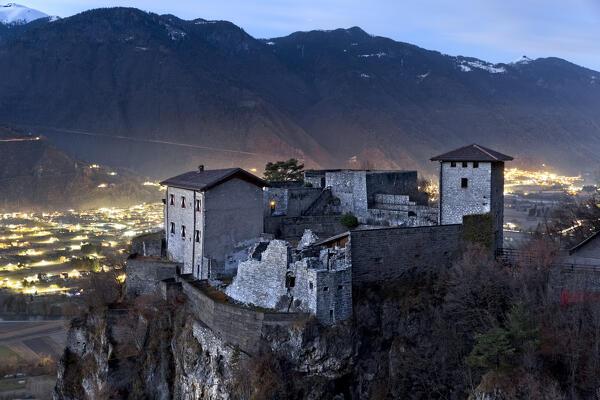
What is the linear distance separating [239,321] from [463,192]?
1846cm

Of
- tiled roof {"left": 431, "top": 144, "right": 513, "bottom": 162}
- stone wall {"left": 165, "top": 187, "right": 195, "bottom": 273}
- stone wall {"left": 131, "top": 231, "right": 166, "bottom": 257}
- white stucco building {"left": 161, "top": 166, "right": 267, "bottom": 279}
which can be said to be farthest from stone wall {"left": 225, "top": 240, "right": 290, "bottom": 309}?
tiled roof {"left": 431, "top": 144, "right": 513, "bottom": 162}

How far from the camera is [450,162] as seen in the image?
4138cm

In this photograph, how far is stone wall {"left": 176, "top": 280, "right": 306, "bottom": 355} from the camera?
31797 mm

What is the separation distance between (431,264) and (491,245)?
526cm

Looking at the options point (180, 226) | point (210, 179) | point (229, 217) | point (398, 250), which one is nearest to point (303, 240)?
point (398, 250)

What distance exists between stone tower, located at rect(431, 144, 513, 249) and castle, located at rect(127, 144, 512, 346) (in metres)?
0.07

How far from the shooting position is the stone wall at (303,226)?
156 ft

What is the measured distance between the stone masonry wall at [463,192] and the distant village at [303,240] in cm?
7

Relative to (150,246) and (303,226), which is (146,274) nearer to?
(150,246)

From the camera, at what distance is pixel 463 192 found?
4075 centimetres

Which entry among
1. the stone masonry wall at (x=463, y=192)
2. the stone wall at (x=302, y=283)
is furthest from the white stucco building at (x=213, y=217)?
the stone masonry wall at (x=463, y=192)

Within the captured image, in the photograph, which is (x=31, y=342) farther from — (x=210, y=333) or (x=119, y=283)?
(x=210, y=333)

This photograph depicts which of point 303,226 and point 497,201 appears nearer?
point 497,201

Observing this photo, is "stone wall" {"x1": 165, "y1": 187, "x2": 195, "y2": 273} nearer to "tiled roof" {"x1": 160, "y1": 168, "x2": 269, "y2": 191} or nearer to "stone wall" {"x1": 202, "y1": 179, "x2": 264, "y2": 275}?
"tiled roof" {"x1": 160, "y1": 168, "x2": 269, "y2": 191}
